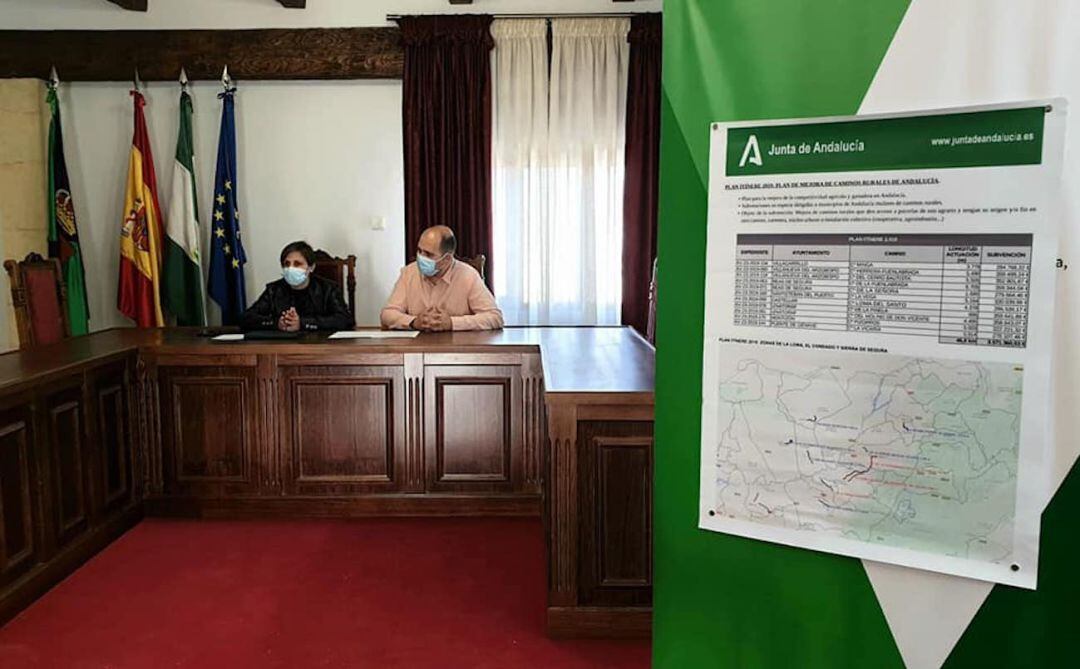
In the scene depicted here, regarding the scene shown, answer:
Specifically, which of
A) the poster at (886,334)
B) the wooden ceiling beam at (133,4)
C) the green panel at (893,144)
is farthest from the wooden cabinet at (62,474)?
the wooden ceiling beam at (133,4)

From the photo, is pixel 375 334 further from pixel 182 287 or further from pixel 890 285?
pixel 890 285

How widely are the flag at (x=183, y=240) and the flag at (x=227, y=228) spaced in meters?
0.11

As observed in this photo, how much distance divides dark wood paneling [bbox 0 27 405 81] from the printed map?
14.9 ft

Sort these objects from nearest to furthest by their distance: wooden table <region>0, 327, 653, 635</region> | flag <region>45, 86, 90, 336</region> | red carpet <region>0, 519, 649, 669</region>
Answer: red carpet <region>0, 519, 649, 669</region>
wooden table <region>0, 327, 653, 635</region>
flag <region>45, 86, 90, 336</region>

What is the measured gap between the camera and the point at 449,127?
514 cm

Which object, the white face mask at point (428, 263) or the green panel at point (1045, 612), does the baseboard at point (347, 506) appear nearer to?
the white face mask at point (428, 263)

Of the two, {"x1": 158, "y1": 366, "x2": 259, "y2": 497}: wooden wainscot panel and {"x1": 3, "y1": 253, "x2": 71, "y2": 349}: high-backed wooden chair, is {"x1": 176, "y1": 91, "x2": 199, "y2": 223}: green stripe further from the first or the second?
{"x1": 158, "y1": 366, "x2": 259, "y2": 497}: wooden wainscot panel

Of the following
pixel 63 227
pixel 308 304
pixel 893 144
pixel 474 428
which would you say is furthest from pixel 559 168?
pixel 893 144

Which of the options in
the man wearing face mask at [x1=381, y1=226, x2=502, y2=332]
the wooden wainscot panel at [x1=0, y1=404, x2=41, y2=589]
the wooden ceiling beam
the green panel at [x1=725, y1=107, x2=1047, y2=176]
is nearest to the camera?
the green panel at [x1=725, y1=107, x2=1047, y2=176]

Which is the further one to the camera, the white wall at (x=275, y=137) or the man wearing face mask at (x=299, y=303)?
the white wall at (x=275, y=137)

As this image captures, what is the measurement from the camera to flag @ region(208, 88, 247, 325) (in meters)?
5.11

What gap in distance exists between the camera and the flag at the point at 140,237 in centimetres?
505

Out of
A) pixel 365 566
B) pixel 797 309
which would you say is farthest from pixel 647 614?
pixel 797 309

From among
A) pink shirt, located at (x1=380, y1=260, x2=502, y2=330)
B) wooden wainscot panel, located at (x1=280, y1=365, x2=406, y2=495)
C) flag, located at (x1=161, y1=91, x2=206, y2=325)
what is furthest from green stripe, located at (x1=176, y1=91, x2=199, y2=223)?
wooden wainscot panel, located at (x1=280, y1=365, x2=406, y2=495)
